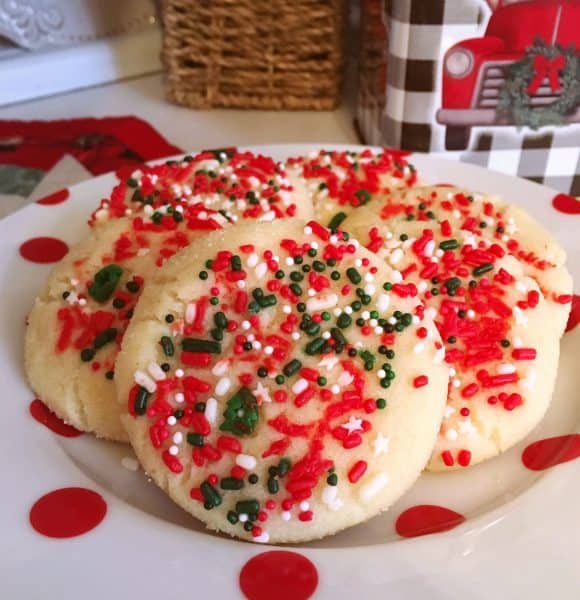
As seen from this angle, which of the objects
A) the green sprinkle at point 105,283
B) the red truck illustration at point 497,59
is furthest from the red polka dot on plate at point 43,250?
the red truck illustration at point 497,59

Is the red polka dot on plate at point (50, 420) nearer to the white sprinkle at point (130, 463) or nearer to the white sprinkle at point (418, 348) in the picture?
the white sprinkle at point (130, 463)

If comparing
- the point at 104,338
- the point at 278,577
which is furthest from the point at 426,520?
the point at 104,338

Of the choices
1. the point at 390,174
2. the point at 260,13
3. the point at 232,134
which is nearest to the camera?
the point at 390,174

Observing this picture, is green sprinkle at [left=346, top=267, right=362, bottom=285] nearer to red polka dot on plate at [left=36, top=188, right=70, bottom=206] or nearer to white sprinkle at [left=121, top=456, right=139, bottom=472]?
white sprinkle at [left=121, top=456, right=139, bottom=472]

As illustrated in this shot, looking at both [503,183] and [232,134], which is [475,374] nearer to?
[503,183]

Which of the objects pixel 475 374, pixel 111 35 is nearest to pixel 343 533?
pixel 475 374
